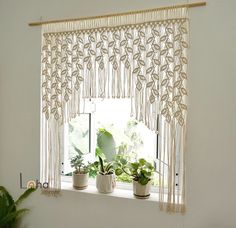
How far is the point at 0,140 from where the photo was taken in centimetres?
230

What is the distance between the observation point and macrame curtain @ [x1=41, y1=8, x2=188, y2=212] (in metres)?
1.77

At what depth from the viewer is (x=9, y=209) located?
6.93 ft

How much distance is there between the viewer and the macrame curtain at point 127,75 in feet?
5.81

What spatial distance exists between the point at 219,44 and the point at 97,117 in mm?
1114

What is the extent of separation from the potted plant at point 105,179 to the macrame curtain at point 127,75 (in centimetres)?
34

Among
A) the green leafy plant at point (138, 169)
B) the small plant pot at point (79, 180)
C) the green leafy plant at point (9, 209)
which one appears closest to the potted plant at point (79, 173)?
the small plant pot at point (79, 180)

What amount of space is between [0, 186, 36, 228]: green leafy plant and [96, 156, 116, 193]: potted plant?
564mm

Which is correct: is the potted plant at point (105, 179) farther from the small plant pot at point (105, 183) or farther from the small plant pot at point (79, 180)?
the small plant pot at point (79, 180)

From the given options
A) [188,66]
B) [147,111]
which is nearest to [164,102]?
[147,111]

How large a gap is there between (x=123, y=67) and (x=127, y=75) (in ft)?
0.23

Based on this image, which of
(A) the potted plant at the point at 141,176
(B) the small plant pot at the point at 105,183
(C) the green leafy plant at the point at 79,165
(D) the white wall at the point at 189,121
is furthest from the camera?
(C) the green leafy plant at the point at 79,165

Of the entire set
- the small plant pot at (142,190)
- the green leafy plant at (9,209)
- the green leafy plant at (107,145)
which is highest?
the green leafy plant at (107,145)

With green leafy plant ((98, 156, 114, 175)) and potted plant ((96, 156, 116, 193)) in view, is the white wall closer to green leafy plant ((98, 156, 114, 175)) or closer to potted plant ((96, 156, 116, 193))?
potted plant ((96, 156, 116, 193))

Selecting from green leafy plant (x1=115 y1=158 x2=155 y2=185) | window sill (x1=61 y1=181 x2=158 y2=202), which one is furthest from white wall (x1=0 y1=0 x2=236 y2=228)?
green leafy plant (x1=115 y1=158 x2=155 y2=185)
